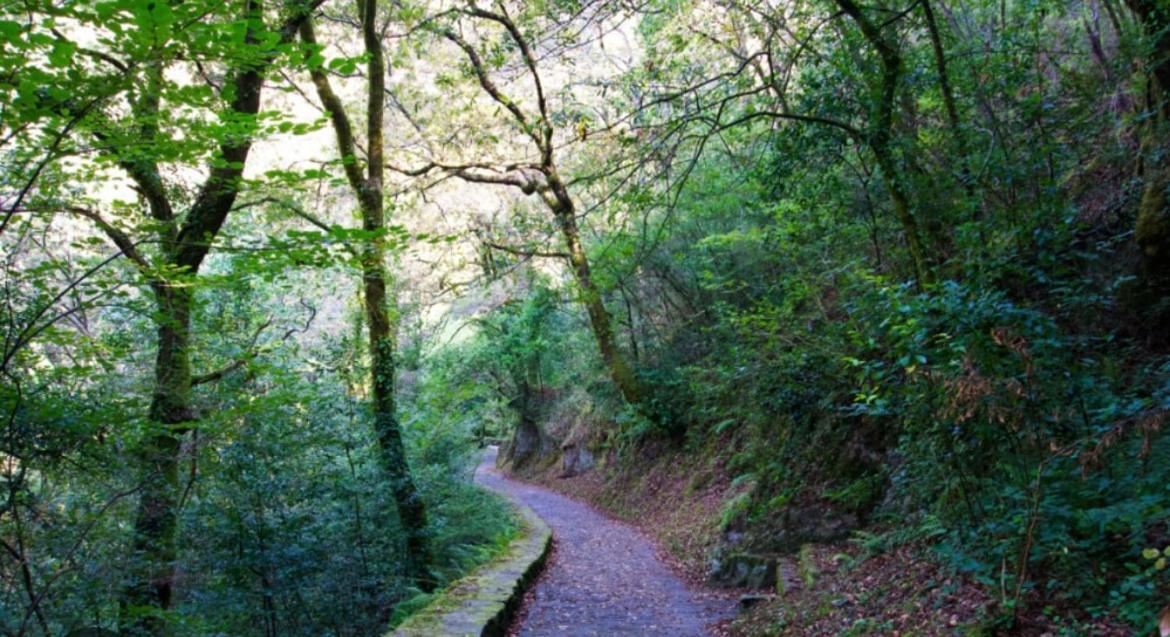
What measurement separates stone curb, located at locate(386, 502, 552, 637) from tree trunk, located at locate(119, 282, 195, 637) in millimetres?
2195

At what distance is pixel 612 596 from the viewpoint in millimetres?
8117

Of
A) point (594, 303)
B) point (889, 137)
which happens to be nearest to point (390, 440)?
point (594, 303)

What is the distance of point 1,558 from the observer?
15.8ft

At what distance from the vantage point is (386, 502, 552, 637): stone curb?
5368mm

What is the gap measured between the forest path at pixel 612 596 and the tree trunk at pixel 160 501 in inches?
132

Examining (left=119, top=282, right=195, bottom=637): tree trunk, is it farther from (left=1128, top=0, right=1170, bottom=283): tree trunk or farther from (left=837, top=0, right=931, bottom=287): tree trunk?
(left=1128, top=0, right=1170, bottom=283): tree trunk

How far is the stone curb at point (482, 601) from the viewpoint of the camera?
5.37m

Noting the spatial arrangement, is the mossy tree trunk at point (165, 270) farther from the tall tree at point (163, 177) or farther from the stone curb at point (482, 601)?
the stone curb at point (482, 601)

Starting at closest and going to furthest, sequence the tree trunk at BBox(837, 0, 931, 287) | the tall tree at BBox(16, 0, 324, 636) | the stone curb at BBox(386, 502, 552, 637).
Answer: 1. the tall tree at BBox(16, 0, 324, 636)
2. the stone curb at BBox(386, 502, 552, 637)
3. the tree trunk at BBox(837, 0, 931, 287)

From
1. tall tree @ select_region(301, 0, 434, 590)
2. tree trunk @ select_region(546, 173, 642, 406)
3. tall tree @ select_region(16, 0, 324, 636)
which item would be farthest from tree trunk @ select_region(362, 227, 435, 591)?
tree trunk @ select_region(546, 173, 642, 406)

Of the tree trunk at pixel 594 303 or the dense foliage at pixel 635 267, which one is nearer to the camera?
the dense foliage at pixel 635 267

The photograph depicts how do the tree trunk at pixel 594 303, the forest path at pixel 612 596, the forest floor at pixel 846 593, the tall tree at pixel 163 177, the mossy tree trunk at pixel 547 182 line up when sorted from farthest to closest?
the tree trunk at pixel 594 303 < the mossy tree trunk at pixel 547 182 < the forest path at pixel 612 596 < the forest floor at pixel 846 593 < the tall tree at pixel 163 177

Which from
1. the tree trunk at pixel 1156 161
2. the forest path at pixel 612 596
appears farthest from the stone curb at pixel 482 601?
the tree trunk at pixel 1156 161

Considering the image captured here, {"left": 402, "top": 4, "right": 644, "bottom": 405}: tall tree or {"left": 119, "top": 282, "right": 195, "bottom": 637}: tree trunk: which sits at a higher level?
{"left": 402, "top": 4, "right": 644, "bottom": 405}: tall tree
